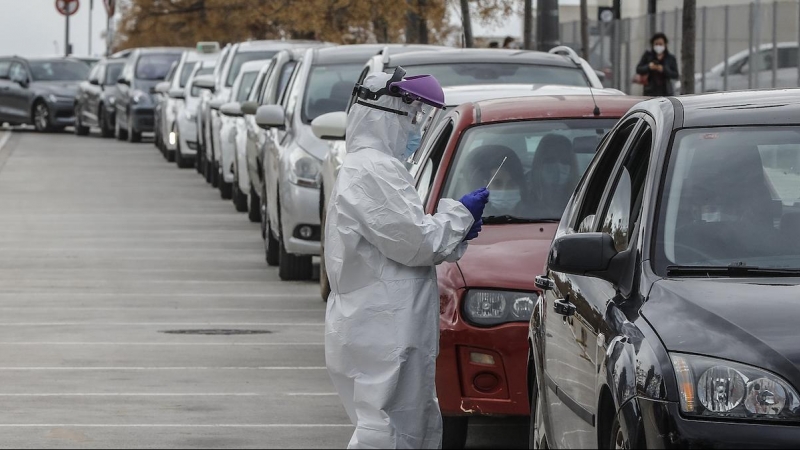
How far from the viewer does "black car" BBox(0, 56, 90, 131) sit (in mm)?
47125

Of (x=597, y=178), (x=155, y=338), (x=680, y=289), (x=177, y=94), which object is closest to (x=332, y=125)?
(x=155, y=338)

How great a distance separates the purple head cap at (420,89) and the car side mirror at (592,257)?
4.27 ft

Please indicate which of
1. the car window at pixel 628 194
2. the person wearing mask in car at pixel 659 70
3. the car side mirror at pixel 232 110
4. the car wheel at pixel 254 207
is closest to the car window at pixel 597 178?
the car window at pixel 628 194

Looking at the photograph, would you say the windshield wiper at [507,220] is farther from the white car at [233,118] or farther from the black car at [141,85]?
the black car at [141,85]

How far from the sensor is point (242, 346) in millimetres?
12125

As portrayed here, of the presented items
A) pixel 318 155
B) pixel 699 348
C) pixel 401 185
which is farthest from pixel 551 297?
pixel 318 155

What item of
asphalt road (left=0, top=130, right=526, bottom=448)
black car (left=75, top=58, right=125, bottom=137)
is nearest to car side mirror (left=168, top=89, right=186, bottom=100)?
asphalt road (left=0, top=130, right=526, bottom=448)

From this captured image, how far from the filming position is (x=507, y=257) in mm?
8406

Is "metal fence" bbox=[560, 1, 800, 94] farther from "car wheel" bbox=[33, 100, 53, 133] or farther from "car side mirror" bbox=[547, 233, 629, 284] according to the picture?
"car wheel" bbox=[33, 100, 53, 133]

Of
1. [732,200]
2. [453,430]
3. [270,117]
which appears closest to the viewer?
[732,200]

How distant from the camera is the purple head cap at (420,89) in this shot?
22.7ft

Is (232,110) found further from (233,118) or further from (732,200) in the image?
(732,200)

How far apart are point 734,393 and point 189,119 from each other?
27.4 m

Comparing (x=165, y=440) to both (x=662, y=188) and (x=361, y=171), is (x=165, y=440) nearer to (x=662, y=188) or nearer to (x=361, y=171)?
(x=361, y=171)
